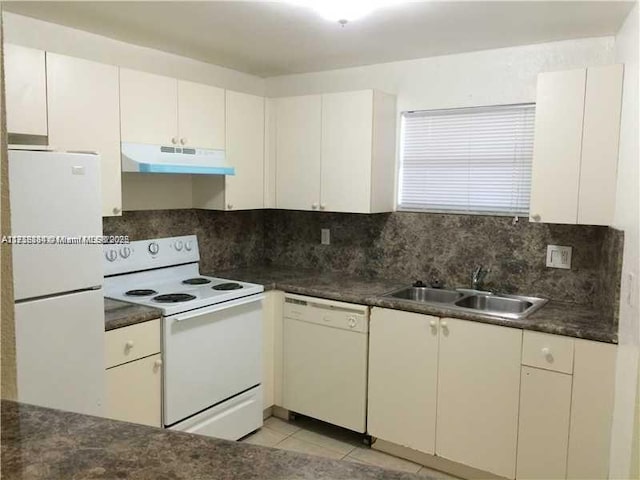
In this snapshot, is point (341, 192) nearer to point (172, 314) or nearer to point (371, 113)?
point (371, 113)

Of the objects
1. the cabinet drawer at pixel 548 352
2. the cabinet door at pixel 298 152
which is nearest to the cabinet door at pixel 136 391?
the cabinet door at pixel 298 152

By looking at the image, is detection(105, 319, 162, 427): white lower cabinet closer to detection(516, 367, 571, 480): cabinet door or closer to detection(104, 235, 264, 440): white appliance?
detection(104, 235, 264, 440): white appliance

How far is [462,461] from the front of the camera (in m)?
2.77

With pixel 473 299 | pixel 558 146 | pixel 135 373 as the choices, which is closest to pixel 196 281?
pixel 135 373

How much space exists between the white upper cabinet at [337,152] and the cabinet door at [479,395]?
3.35ft

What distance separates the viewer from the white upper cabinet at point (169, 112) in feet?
9.11

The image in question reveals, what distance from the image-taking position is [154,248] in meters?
3.30

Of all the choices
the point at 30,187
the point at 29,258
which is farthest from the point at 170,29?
the point at 29,258

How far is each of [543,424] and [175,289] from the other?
85.1 inches

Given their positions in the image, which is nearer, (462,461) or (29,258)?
(29,258)

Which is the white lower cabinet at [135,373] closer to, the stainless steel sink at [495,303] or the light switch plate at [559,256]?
the stainless steel sink at [495,303]

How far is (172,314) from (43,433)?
63.8 inches

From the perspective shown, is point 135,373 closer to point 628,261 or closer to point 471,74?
point 628,261

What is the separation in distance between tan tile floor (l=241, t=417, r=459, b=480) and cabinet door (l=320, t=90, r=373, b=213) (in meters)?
Answer: 1.44
